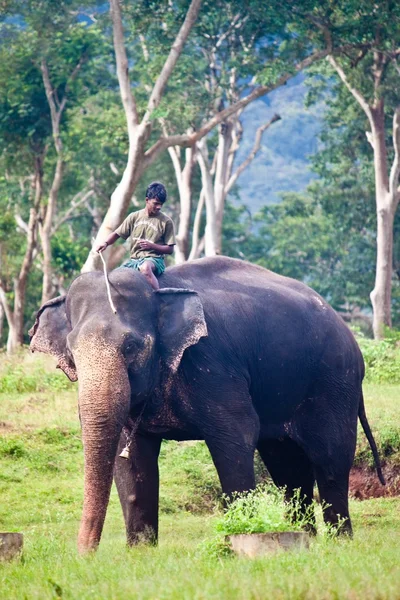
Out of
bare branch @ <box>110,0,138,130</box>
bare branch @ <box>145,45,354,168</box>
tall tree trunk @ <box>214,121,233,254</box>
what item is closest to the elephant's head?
bare branch @ <box>145,45,354,168</box>

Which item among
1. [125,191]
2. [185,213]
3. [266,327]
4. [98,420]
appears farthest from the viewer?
[185,213]

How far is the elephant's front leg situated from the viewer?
36.5 ft

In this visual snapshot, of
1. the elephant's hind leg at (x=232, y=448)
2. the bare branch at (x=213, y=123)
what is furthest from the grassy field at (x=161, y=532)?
the bare branch at (x=213, y=123)

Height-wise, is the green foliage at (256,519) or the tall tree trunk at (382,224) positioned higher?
the tall tree trunk at (382,224)

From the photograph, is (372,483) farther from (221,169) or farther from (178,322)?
(221,169)

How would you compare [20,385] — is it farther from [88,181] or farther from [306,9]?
[88,181]

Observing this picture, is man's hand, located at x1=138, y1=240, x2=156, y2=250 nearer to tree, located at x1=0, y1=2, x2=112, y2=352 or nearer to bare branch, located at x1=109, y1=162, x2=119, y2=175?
tree, located at x1=0, y1=2, x2=112, y2=352

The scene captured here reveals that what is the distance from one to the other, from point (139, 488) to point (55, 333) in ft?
4.81

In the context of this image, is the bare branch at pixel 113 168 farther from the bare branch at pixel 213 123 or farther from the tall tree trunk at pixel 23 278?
the bare branch at pixel 213 123

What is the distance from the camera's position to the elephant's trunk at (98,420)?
9.40 m

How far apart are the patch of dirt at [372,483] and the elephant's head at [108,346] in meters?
5.63

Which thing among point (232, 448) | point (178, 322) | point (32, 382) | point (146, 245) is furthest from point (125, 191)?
point (232, 448)

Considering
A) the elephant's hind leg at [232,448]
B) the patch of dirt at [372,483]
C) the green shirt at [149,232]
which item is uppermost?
the green shirt at [149,232]

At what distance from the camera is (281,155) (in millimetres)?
166875
